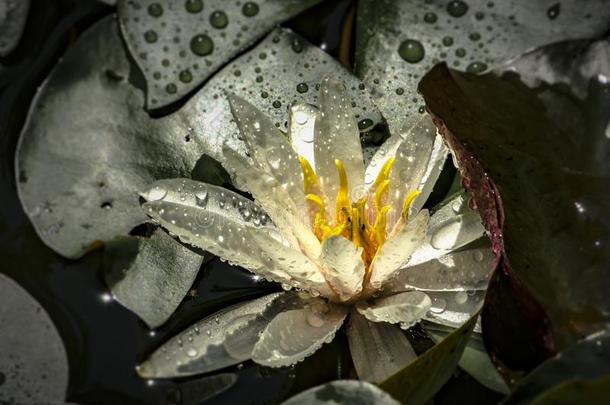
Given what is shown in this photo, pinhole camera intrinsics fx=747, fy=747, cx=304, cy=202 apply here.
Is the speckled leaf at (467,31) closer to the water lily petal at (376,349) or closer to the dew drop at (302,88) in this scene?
the dew drop at (302,88)

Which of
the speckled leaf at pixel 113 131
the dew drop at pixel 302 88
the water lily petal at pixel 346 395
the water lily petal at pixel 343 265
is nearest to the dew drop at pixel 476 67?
the speckled leaf at pixel 113 131

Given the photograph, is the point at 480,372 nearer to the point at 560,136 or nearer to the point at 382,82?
the point at 560,136

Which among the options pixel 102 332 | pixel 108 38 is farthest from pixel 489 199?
pixel 108 38

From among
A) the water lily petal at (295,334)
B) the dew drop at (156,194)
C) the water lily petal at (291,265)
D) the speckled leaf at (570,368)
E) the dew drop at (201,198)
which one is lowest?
the water lily petal at (295,334)

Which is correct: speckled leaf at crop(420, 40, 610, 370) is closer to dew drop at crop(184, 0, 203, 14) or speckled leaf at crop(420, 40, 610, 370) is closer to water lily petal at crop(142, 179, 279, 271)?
water lily petal at crop(142, 179, 279, 271)

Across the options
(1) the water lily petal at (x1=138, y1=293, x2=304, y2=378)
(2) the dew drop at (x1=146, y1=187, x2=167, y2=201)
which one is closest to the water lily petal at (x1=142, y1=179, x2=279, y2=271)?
(2) the dew drop at (x1=146, y1=187, x2=167, y2=201)

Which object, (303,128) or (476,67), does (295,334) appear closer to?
(303,128)
